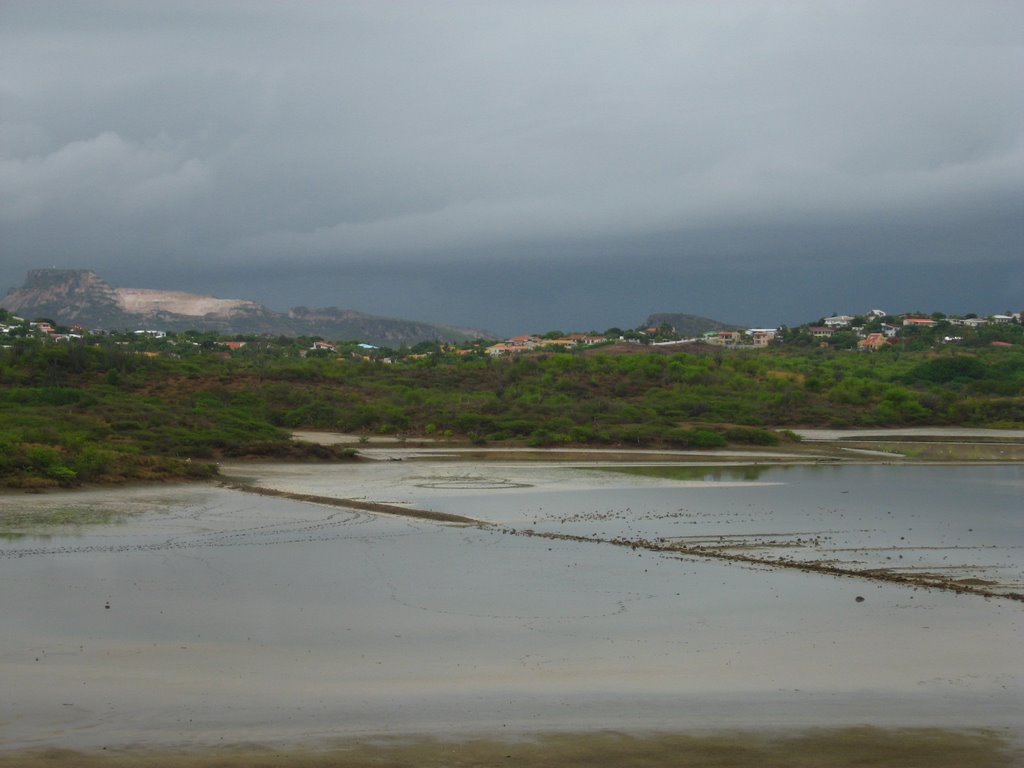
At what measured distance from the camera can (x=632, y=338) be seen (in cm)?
12156

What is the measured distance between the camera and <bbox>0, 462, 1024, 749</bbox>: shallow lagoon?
12102 millimetres

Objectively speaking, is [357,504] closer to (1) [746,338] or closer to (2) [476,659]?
(2) [476,659]

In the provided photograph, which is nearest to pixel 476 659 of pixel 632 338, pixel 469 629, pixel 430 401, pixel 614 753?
pixel 469 629

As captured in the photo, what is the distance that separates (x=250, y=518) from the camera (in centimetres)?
2719

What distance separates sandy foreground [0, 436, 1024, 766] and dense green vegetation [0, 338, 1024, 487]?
14.0m

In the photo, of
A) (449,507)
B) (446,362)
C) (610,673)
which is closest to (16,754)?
(610,673)

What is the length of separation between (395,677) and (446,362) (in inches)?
3063

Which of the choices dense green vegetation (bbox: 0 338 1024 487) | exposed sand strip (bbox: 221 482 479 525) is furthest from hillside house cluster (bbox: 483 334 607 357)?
exposed sand strip (bbox: 221 482 479 525)

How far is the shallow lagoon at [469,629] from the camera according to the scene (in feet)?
39.7

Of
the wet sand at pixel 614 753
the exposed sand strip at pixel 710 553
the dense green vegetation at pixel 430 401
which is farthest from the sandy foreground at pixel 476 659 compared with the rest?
the dense green vegetation at pixel 430 401

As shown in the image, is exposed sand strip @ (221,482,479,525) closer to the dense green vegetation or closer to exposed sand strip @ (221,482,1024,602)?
exposed sand strip @ (221,482,1024,602)

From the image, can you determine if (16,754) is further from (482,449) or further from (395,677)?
(482,449)

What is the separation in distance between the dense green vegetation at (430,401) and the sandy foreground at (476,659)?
14040 mm

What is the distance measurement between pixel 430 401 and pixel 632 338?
5984cm
